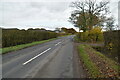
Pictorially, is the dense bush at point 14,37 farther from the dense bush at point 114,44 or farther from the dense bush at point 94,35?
the dense bush at point 114,44

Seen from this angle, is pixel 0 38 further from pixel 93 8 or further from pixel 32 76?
pixel 93 8

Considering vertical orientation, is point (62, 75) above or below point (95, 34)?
below

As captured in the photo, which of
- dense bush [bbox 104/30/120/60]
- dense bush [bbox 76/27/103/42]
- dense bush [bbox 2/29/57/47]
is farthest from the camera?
dense bush [bbox 76/27/103/42]

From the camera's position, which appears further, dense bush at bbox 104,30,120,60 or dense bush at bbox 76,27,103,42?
dense bush at bbox 76,27,103,42

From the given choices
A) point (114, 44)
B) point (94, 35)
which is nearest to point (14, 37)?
point (114, 44)

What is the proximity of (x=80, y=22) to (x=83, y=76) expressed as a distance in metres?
29.7

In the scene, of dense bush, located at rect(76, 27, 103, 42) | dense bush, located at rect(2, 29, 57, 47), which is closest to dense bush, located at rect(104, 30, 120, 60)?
dense bush, located at rect(76, 27, 103, 42)

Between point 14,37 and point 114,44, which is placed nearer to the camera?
point 114,44

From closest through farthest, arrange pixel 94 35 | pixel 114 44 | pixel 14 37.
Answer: pixel 114 44
pixel 14 37
pixel 94 35

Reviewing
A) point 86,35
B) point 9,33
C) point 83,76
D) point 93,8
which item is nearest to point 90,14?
point 93,8

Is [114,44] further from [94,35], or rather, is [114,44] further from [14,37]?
[94,35]

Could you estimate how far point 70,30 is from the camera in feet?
403

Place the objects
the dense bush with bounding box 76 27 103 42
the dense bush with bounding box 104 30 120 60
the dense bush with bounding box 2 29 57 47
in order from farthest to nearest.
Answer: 1. the dense bush with bounding box 76 27 103 42
2. the dense bush with bounding box 2 29 57 47
3. the dense bush with bounding box 104 30 120 60

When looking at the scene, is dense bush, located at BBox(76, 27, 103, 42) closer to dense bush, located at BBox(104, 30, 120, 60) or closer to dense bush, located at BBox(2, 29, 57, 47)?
dense bush, located at BBox(2, 29, 57, 47)
